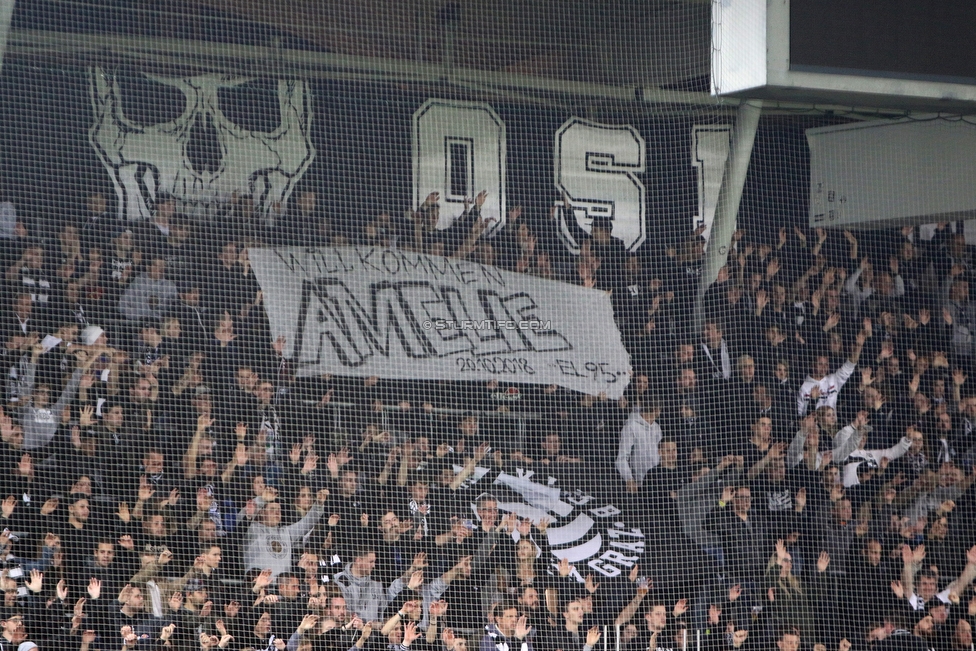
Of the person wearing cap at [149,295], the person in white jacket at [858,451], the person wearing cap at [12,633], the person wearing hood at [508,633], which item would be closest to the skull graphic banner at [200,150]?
the person wearing cap at [149,295]

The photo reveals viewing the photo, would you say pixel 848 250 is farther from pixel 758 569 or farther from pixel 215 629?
pixel 215 629

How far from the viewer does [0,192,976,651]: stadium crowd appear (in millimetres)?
5637

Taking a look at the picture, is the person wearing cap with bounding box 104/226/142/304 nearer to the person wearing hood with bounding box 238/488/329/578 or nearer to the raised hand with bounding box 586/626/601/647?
the person wearing hood with bounding box 238/488/329/578

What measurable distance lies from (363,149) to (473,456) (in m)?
1.93

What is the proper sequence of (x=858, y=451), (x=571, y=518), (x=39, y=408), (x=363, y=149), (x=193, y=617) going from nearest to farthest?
1. (x=193, y=617)
2. (x=39, y=408)
3. (x=571, y=518)
4. (x=858, y=451)
5. (x=363, y=149)

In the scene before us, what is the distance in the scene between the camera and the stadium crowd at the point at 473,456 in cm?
564

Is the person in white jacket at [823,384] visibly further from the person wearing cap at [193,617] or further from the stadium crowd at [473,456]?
the person wearing cap at [193,617]

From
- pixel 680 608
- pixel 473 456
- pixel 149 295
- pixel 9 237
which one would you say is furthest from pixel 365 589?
pixel 9 237

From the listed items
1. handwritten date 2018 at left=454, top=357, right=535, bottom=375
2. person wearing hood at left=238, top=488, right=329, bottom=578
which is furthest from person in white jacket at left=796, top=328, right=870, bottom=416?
person wearing hood at left=238, top=488, right=329, bottom=578

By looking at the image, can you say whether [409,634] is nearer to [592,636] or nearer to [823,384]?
[592,636]

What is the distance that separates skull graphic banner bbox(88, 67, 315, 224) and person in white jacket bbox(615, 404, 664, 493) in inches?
91.8

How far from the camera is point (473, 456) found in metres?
6.43

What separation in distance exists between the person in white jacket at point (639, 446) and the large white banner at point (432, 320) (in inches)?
8.6

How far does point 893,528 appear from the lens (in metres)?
6.42
